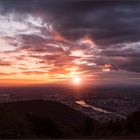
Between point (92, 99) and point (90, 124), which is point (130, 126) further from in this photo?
point (92, 99)

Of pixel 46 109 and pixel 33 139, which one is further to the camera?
pixel 46 109

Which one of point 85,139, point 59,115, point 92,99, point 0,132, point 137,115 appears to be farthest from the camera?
point 92,99

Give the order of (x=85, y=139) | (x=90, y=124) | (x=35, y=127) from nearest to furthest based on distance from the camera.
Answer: (x=85, y=139)
(x=35, y=127)
(x=90, y=124)

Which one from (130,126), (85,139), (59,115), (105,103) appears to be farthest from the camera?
(105,103)

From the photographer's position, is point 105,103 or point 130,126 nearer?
point 130,126

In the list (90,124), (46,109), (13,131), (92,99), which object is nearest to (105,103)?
(92,99)

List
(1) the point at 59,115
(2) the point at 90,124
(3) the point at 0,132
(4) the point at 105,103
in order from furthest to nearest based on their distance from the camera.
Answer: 1. (4) the point at 105,103
2. (1) the point at 59,115
3. (2) the point at 90,124
4. (3) the point at 0,132

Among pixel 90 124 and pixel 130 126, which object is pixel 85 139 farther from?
pixel 90 124

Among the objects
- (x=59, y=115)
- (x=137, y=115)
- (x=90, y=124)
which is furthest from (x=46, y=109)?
(x=137, y=115)
